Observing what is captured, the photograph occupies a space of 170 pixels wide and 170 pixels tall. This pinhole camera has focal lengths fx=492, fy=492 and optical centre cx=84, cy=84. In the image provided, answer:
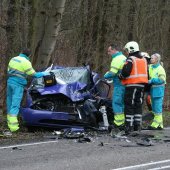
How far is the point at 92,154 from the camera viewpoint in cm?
822

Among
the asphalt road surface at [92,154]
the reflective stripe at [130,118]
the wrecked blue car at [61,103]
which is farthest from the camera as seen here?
the reflective stripe at [130,118]

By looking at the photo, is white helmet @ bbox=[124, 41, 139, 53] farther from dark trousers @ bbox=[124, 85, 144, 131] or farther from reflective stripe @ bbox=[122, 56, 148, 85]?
dark trousers @ bbox=[124, 85, 144, 131]

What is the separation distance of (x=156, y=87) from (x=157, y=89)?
53mm

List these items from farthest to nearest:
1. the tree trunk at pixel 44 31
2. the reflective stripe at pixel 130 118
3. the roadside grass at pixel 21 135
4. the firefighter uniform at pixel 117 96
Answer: the tree trunk at pixel 44 31 → the firefighter uniform at pixel 117 96 → the reflective stripe at pixel 130 118 → the roadside grass at pixel 21 135

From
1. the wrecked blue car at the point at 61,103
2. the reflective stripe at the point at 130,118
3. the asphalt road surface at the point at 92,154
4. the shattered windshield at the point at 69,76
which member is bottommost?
the asphalt road surface at the point at 92,154

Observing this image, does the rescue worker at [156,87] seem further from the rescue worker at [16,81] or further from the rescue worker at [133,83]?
the rescue worker at [16,81]

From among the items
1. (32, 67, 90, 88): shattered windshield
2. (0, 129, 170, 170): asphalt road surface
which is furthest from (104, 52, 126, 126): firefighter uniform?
(0, 129, 170, 170): asphalt road surface

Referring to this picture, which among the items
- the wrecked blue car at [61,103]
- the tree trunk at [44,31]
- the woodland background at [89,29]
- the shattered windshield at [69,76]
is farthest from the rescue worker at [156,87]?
the woodland background at [89,29]

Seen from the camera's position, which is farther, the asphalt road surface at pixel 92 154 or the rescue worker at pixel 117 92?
the rescue worker at pixel 117 92

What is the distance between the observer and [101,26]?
69.8 ft

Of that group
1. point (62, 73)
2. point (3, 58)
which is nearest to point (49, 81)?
point (62, 73)

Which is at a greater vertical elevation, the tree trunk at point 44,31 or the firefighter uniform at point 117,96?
the tree trunk at point 44,31

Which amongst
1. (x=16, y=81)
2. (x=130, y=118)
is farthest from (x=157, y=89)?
(x=16, y=81)

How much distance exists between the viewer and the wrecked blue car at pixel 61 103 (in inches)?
407
